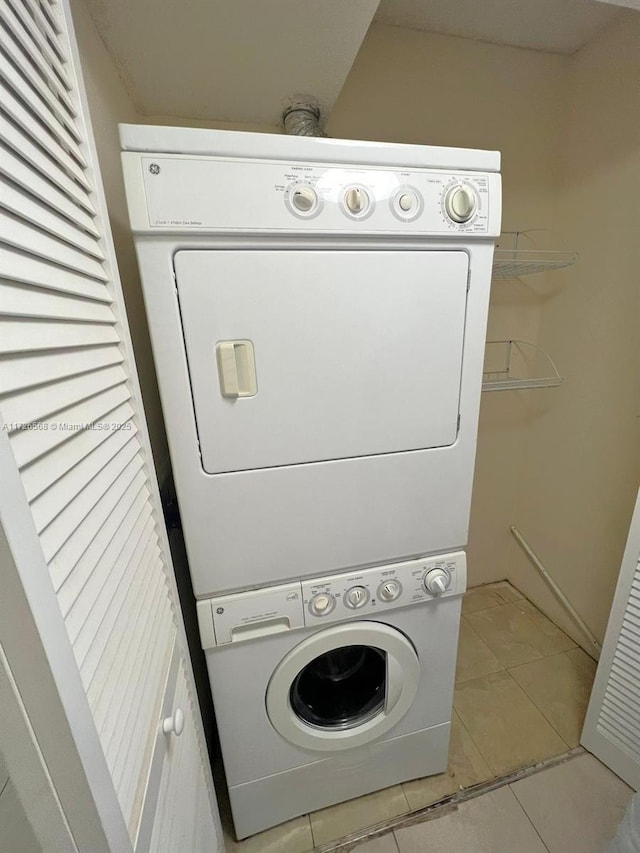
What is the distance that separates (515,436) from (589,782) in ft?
4.52

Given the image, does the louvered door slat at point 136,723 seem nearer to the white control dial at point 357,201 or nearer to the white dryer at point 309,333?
the white dryer at point 309,333

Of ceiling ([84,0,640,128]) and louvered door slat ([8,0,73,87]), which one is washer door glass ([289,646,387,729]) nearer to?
louvered door slat ([8,0,73,87])

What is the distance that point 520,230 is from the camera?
5.61ft

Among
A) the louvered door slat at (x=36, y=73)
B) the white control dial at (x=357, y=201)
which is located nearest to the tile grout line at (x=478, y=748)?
the white control dial at (x=357, y=201)

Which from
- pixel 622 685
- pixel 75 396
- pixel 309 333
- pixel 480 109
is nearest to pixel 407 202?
pixel 309 333

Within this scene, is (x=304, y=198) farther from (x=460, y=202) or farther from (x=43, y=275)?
(x=43, y=275)

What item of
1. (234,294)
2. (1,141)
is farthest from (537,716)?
(1,141)

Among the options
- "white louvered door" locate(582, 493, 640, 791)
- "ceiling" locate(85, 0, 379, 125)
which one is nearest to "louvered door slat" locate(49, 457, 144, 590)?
"ceiling" locate(85, 0, 379, 125)

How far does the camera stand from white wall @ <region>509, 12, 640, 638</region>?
1399 mm

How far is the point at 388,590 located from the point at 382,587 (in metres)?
0.02

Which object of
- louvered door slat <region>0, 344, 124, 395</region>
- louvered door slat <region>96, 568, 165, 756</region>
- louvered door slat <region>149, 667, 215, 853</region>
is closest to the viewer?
louvered door slat <region>0, 344, 124, 395</region>

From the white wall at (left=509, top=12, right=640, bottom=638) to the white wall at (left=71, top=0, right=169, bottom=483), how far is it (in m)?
1.73

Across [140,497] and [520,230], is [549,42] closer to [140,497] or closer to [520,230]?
[520,230]

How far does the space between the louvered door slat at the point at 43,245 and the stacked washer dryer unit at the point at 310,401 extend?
19 centimetres
